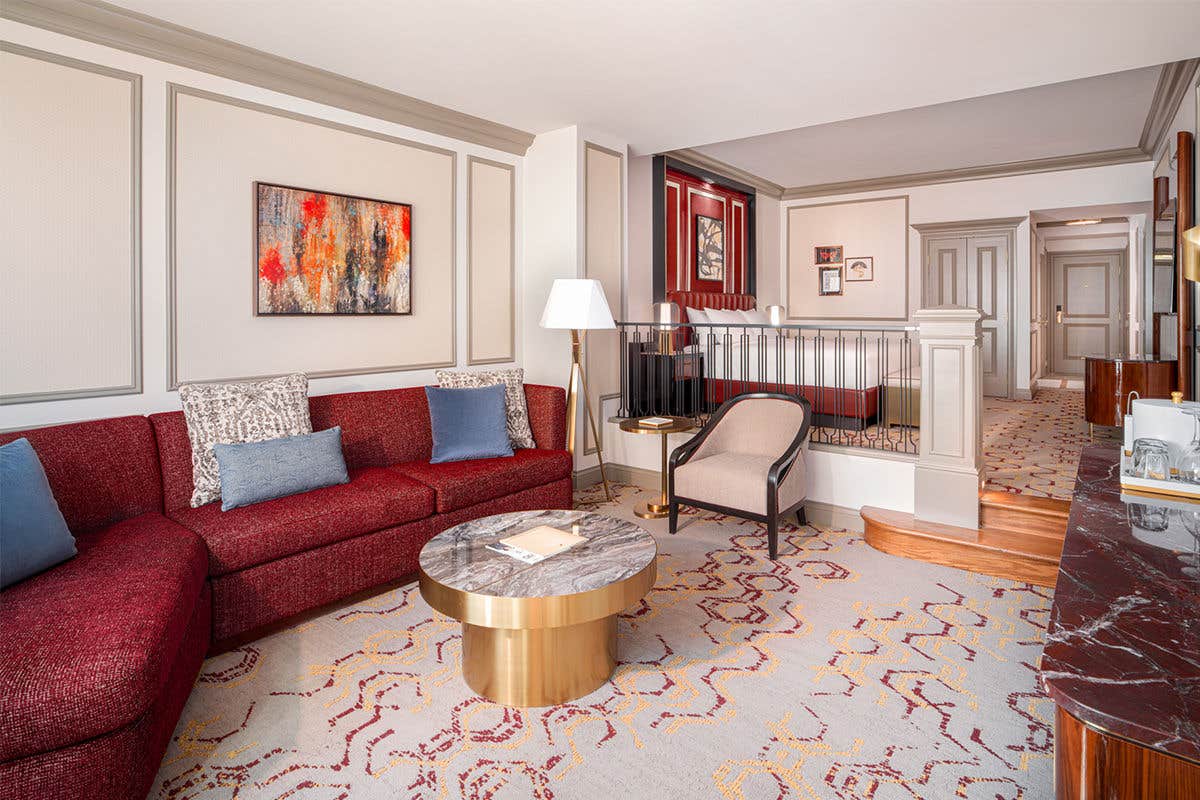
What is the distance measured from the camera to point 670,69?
3.72 metres

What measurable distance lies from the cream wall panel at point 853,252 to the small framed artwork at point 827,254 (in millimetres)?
50

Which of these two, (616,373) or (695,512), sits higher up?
(616,373)

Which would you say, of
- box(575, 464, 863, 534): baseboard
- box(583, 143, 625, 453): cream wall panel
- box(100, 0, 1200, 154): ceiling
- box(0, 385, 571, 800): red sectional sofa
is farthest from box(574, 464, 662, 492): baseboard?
box(100, 0, 1200, 154): ceiling

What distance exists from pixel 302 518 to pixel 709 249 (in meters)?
5.30

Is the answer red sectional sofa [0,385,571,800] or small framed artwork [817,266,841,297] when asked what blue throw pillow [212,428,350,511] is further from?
small framed artwork [817,266,841,297]

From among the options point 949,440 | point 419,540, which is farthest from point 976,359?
point 419,540

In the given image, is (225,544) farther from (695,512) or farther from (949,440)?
(949,440)

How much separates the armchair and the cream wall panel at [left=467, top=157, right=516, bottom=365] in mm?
1618

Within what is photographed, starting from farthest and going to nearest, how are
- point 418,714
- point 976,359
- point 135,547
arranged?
point 976,359 → point 135,547 → point 418,714

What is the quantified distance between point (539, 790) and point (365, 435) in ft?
7.63

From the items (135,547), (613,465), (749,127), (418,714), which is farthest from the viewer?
(613,465)

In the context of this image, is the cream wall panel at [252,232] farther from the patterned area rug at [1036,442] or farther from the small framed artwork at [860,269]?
the small framed artwork at [860,269]

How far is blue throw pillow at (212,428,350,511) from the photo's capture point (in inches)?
115

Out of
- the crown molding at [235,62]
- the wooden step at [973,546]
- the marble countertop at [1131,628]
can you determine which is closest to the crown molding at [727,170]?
the crown molding at [235,62]
